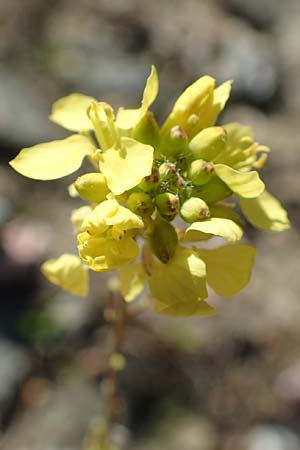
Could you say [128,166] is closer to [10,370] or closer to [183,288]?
[183,288]

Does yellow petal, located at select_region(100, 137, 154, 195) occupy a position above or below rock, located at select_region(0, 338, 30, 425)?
above

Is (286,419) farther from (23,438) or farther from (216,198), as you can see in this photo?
(216,198)

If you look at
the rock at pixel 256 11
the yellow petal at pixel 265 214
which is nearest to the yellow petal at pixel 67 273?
the yellow petal at pixel 265 214

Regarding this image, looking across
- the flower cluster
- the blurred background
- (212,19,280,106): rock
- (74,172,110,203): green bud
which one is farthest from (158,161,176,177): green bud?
(212,19,280,106): rock

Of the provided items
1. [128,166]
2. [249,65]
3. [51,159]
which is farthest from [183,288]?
[249,65]

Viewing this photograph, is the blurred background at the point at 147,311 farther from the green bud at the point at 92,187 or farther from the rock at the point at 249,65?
the green bud at the point at 92,187

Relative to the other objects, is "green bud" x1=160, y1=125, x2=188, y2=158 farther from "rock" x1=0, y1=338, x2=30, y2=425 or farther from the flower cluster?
"rock" x1=0, y1=338, x2=30, y2=425
